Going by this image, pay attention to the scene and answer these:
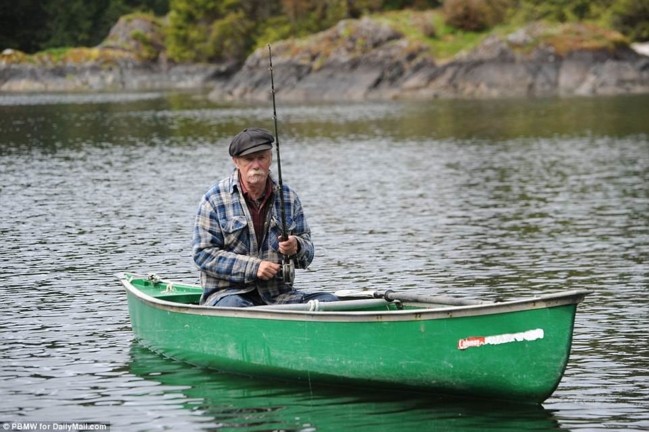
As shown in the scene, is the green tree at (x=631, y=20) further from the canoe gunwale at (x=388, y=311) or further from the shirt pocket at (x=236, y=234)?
the canoe gunwale at (x=388, y=311)

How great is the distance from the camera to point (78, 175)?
39156 mm

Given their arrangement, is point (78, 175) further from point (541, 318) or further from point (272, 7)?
point (272, 7)

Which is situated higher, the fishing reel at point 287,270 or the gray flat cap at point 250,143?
the gray flat cap at point 250,143

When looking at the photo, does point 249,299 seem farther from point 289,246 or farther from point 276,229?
point 289,246

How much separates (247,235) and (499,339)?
10.2 ft

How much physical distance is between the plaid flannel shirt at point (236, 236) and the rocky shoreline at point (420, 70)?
→ 218 feet

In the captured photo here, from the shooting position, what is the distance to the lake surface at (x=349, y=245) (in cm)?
1317

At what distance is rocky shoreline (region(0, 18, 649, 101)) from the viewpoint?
81.7 metres

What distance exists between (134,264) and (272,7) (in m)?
109

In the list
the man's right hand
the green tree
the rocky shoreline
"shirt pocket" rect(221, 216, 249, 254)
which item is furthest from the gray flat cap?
the green tree

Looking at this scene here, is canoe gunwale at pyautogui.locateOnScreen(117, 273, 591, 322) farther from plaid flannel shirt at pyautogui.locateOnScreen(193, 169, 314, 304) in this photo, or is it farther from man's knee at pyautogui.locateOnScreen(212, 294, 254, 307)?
plaid flannel shirt at pyautogui.locateOnScreen(193, 169, 314, 304)

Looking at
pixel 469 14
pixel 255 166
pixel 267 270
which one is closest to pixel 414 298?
pixel 267 270

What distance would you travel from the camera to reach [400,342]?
1255 centimetres

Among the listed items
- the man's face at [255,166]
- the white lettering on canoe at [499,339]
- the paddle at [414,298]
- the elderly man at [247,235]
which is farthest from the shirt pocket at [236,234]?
the white lettering on canoe at [499,339]
